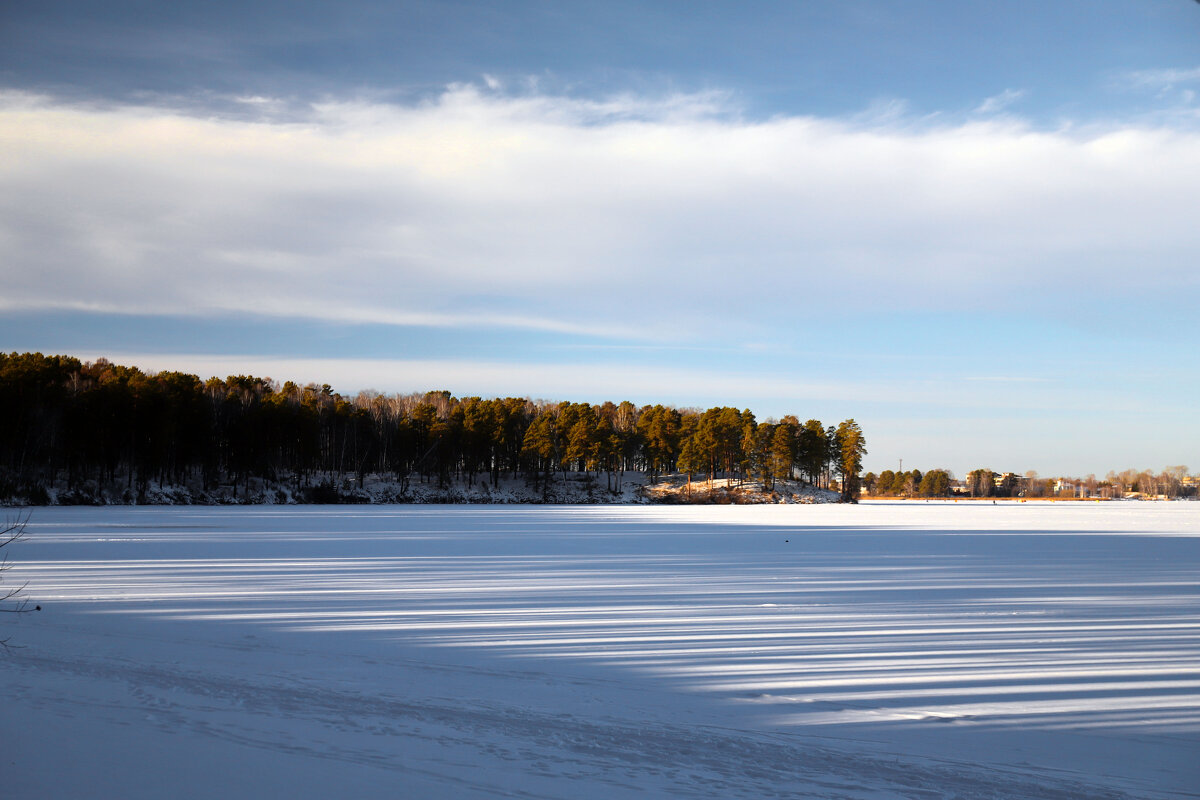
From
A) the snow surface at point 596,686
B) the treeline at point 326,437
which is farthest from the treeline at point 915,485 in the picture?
the snow surface at point 596,686

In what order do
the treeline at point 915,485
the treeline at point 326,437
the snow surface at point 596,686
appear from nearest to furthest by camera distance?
the snow surface at point 596,686
the treeline at point 326,437
the treeline at point 915,485

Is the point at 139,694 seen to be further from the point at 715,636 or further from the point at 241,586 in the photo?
the point at 241,586

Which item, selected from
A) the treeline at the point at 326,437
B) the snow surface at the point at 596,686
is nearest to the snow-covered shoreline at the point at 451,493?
the treeline at the point at 326,437

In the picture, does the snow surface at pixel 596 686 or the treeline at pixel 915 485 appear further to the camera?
the treeline at pixel 915 485

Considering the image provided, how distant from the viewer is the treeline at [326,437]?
47.6 metres

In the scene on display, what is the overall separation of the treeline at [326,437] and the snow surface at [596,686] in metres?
42.0

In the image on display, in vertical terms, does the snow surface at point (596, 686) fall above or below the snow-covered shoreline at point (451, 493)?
above

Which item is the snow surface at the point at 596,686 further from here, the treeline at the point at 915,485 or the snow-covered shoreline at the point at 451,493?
the treeline at the point at 915,485

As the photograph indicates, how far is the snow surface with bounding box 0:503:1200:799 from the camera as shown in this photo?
4.38 metres

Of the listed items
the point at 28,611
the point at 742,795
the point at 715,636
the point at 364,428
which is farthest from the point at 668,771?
the point at 364,428

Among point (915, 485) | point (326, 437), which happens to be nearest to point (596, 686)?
point (326, 437)

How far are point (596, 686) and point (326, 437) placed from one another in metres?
67.3

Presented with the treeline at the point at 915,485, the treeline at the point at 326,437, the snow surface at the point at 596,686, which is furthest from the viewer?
the treeline at the point at 915,485

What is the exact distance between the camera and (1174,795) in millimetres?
4145
